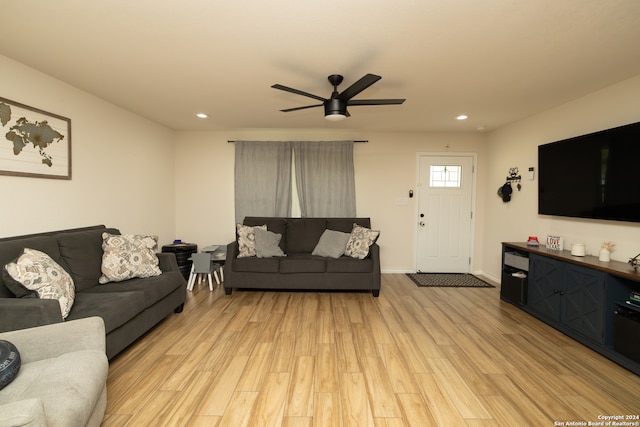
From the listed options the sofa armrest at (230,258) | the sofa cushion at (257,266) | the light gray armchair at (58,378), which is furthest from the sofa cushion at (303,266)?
the light gray armchair at (58,378)

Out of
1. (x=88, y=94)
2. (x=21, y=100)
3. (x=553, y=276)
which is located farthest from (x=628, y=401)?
(x=88, y=94)

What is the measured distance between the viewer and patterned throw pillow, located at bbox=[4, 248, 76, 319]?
1.89 m

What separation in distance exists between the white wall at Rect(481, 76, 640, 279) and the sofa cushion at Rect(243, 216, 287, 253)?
3.39 meters

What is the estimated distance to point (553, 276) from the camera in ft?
9.42

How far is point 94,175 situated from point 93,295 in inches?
62.3

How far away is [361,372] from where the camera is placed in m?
2.10

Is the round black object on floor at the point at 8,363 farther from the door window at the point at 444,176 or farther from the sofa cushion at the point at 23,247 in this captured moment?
the door window at the point at 444,176

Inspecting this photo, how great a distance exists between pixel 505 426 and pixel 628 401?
0.96 m

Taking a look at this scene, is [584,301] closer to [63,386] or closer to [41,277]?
[63,386]

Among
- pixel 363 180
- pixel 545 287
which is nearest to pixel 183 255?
pixel 363 180

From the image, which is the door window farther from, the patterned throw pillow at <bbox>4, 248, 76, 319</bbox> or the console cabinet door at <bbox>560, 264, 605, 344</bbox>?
the patterned throw pillow at <bbox>4, 248, 76, 319</bbox>

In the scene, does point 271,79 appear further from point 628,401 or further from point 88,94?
point 628,401

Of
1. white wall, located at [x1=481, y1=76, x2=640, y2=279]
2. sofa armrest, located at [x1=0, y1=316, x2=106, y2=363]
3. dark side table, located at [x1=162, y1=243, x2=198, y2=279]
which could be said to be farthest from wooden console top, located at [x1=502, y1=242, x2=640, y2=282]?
dark side table, located at [x1=162, y1=243, x2=198, y2=279]

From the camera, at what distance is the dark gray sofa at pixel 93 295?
1720 mm
